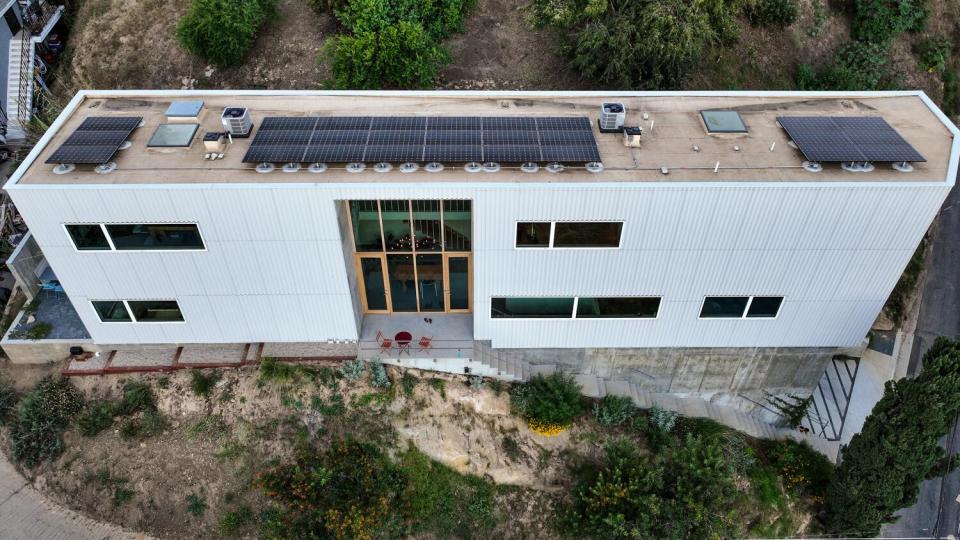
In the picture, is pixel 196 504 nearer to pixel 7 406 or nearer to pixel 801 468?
pixel 7 406

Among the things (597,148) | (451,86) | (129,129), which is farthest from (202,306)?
(451,86)

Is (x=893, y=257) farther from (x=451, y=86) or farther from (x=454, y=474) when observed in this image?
(x=451, y=86)

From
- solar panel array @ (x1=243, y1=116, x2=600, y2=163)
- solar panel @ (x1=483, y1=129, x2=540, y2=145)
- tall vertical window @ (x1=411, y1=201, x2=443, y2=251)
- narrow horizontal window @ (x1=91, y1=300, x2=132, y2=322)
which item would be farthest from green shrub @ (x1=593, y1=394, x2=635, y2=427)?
narrow horizontal window @ (x1=91, y1=300, x2=132, y2=322)

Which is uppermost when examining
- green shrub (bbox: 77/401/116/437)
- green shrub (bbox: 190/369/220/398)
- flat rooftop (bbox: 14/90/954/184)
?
flat rooftop (bbox: 14/90/954/184)

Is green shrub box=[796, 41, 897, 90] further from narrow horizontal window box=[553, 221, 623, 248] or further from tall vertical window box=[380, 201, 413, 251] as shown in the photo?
tall vertical window box=[380, 201, 413, 251]

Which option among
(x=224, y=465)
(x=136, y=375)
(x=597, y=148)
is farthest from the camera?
(x=136, y=375)

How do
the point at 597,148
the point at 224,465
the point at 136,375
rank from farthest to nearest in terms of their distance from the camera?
the point at 136,375 < the point at 224,465 < the point at 597,148
